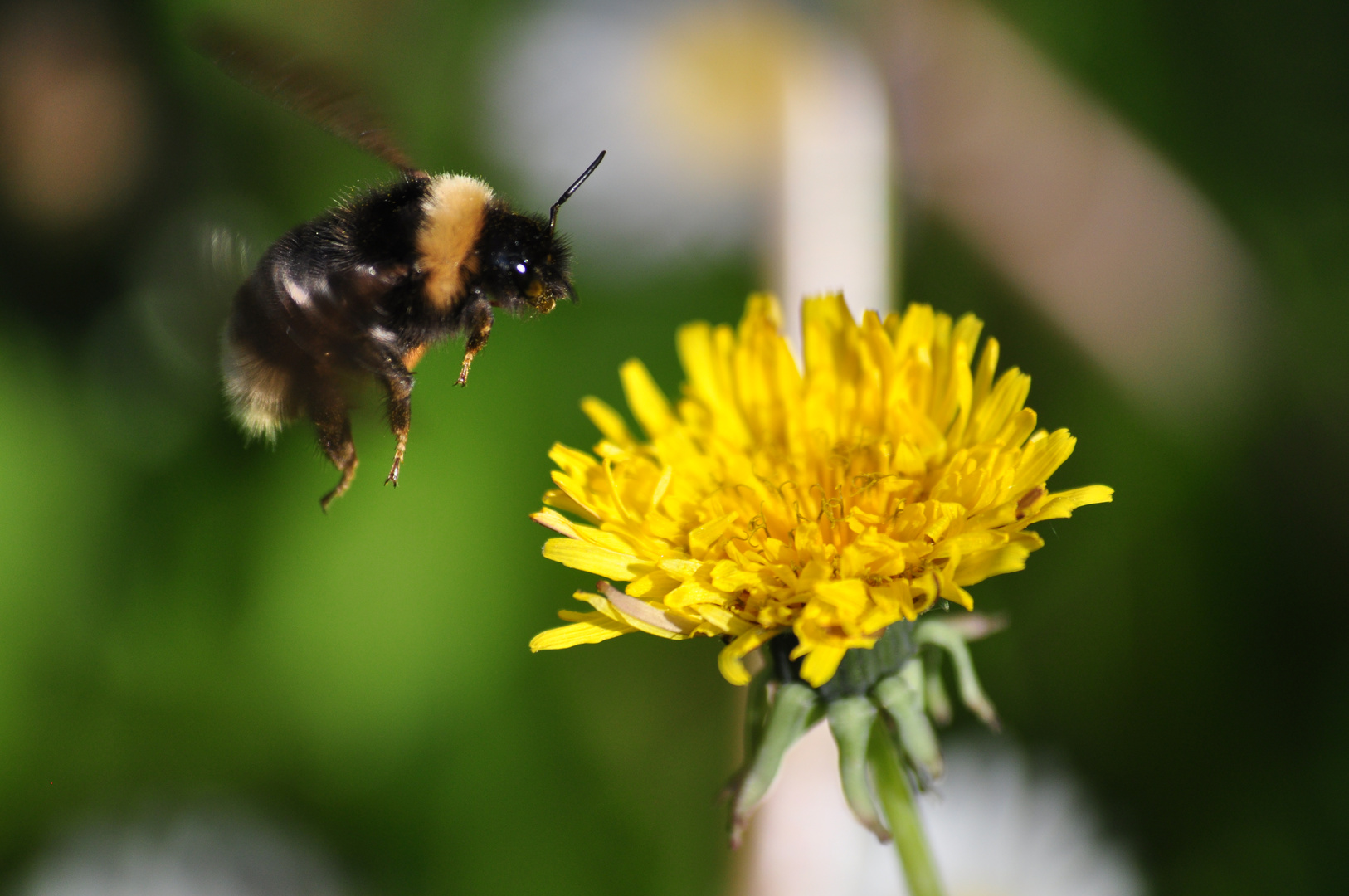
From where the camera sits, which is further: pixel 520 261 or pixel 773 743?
pixel 520 261

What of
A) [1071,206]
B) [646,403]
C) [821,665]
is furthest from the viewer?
[1071,206]

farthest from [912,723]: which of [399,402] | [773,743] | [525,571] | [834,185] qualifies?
[834,185]

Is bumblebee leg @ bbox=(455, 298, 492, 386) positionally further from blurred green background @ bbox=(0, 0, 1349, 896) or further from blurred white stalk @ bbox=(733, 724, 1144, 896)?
blurred white stalk @ bbox=(733, 724, 1144, 896)

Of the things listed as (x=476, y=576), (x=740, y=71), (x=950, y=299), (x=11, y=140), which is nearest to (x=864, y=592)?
Answer: (x=476, y=576)

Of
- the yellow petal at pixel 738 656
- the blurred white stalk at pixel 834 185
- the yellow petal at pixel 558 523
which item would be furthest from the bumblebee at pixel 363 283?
the blurred white stalk at pixel 834 185

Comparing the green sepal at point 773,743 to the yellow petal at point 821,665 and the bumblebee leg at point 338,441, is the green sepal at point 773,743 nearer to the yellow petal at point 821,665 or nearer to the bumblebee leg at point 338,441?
the yellow petal at point 821,665

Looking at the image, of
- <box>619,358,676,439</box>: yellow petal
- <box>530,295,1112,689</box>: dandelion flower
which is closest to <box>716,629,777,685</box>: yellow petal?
<box>530,295,1112,689</box>: dandelion flower

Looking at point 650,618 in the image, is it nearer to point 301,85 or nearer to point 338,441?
point 338,441
